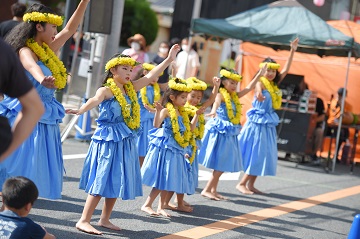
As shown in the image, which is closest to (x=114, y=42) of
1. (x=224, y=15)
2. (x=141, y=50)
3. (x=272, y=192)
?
(x=141, y=50)

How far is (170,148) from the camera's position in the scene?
8.29m

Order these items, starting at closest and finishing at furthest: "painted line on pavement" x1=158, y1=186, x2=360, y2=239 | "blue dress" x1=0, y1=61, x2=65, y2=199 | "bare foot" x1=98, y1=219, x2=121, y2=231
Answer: "blue dress" x1=0, y1=61, x2=65, y2=199
"bare foot" x1=98, y1=219, x2=121, y2=231
"painted line on pavement" x1=158, y1=186, x2=360, y2=239

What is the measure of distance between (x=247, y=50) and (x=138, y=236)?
439 inches

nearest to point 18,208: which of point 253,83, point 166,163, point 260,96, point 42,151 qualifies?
point 42,151

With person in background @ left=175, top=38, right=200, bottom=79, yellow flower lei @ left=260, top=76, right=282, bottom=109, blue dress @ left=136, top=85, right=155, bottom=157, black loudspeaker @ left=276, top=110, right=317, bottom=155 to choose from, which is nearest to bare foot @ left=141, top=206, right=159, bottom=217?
blue dress @ left=136, top=85, right=155, bottom=157

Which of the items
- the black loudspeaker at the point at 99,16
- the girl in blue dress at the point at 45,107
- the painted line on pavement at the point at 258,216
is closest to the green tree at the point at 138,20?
the black loudspeaker at the point at 99,16

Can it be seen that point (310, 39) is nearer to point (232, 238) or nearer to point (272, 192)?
point (272, 192)

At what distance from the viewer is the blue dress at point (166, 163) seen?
26.9 feet

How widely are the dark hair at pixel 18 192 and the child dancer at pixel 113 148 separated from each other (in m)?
2.37

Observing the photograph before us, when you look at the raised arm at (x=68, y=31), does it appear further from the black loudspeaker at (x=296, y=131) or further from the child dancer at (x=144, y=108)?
the black loudspeaker at (x=296, y=131)

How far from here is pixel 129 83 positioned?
734 cm

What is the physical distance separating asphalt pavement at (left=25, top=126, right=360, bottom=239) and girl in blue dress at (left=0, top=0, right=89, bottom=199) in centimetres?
56

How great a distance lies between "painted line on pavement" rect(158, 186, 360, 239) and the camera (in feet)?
25.6

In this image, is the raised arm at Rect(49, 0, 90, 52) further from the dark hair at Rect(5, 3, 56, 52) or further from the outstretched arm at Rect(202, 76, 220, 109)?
the outstretched arm at Rect(202, 76, 220, 109)
